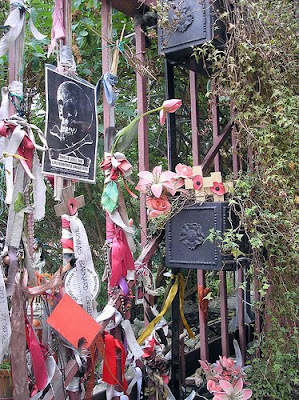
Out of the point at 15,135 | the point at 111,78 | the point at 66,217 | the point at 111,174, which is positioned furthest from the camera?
the point at 111,78

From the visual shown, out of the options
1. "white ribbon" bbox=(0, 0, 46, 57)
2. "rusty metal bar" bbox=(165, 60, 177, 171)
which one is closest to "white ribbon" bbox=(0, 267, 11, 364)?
"white ribbon" bbox=(0, 0, 46, 57)

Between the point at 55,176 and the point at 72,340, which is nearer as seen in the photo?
the point at 72,340

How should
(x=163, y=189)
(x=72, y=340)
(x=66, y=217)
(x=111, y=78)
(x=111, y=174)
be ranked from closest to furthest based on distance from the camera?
(x=72, y=340) → (x=66, y=217) → (x=111, y=174) → (x=111, y=78) → (x=163, y=189)

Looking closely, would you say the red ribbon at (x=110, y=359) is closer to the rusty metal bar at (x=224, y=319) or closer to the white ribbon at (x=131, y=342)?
the white ribbon at (x=131, y=342)

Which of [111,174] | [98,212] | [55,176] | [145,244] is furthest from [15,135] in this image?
[98,212]

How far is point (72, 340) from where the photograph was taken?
1.53 metres

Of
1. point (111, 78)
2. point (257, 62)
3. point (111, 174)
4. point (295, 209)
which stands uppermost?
point (257, 62)

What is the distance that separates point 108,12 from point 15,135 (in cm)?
102

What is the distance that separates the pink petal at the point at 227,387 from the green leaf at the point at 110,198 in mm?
933

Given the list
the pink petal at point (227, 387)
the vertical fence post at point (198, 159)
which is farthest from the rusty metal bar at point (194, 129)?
the pink petal at point (227, 387)

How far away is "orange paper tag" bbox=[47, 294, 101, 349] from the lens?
4.96 ft

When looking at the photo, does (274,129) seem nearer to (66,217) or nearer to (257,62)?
(257,62)

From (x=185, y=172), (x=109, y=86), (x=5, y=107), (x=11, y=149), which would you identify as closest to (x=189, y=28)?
(x=109, y=86)

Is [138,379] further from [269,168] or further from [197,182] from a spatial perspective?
[269,168]
